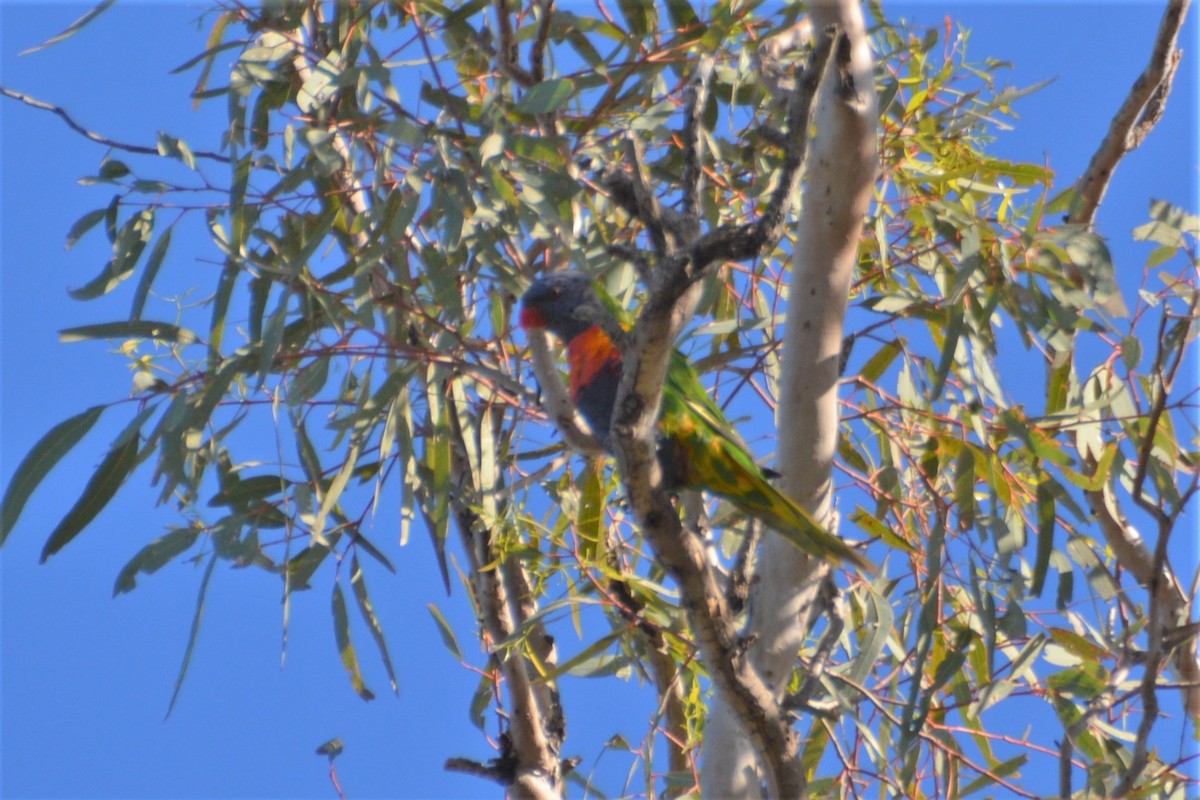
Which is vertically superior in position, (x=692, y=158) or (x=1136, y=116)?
(x=1136, y=116)

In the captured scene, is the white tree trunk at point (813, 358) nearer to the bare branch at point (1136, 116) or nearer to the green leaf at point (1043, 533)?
the green leaf at point (1043, 533)

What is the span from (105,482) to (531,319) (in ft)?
2.60

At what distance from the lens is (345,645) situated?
2137 millimetres

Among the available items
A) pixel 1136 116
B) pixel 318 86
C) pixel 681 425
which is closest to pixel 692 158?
pixel 681 425

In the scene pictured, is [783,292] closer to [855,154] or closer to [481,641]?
[855,154]

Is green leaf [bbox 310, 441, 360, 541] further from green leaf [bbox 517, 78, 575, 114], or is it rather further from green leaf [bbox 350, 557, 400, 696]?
green leaf [bbox 517, 78, 575, 114]

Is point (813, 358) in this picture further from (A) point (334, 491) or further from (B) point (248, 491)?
(B) point (248, 491)

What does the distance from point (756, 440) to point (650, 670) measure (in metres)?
0.61

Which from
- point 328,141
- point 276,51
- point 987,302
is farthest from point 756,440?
point 276,51

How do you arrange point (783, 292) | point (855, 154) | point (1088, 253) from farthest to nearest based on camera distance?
point (783, 292)
point (1088, 253)
point (855, 154)

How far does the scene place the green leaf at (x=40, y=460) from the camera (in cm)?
178

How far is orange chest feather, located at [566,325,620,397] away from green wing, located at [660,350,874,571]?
0.12 m

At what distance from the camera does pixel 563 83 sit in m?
1.72

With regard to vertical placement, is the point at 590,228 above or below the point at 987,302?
above
